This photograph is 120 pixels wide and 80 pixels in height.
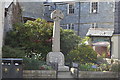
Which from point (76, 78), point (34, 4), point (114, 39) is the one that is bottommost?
point (76, 78)

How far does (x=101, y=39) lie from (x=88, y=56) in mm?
10616

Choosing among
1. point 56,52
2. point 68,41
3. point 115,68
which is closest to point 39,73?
point 115,68

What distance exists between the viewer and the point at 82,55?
15.3 m

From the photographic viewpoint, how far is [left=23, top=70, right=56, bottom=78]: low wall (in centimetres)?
988

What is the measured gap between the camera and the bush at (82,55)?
15.1 m

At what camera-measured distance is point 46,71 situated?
395 inches

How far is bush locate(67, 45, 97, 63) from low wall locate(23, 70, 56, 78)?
5.05m

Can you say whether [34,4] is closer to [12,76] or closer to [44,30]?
[44,30]

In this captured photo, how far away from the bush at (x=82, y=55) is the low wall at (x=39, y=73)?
505 cm

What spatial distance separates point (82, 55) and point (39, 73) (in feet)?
18.9

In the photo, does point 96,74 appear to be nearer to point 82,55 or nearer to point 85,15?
point 82,55

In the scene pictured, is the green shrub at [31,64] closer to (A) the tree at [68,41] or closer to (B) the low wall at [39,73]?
(B) the low wall at [39,73]

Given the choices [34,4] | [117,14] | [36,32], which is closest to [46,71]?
[36,32]

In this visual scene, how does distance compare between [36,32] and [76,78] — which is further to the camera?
[36,32]
